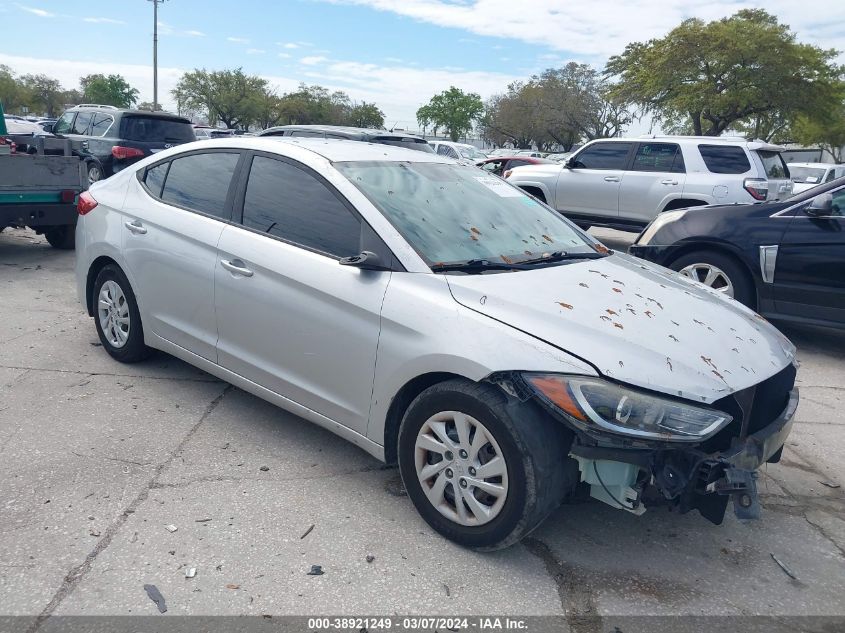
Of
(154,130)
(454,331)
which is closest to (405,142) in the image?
(154,130)

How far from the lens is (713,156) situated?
391 inches

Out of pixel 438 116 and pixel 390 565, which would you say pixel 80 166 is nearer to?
pixel 390 565

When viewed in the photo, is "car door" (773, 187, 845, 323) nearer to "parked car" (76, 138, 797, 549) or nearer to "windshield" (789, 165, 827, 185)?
"parked car" (76, 138, 797, 549)

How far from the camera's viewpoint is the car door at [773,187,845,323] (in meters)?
5.68

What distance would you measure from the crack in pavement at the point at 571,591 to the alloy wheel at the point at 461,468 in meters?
0.34

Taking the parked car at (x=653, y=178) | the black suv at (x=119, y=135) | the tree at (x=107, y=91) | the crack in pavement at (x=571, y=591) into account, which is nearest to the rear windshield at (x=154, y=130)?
the black suv at (x=119, y=135)

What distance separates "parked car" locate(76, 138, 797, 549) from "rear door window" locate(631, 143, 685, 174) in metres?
6.87

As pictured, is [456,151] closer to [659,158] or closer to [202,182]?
[659,158]

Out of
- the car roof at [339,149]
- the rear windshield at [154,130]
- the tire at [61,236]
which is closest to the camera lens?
the car roof at [339,149]

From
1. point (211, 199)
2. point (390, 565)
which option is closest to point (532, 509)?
point (390, 565)

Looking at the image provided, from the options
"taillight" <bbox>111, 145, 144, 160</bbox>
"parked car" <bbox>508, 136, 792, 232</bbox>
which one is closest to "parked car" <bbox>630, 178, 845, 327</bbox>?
"parked car" <bbox>508, 136, 792, 232</bbox>

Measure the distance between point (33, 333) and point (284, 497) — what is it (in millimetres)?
3438

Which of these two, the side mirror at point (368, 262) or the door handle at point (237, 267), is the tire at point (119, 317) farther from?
the side mirror at point (368, 262)

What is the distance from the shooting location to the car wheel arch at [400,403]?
9.75 ft
